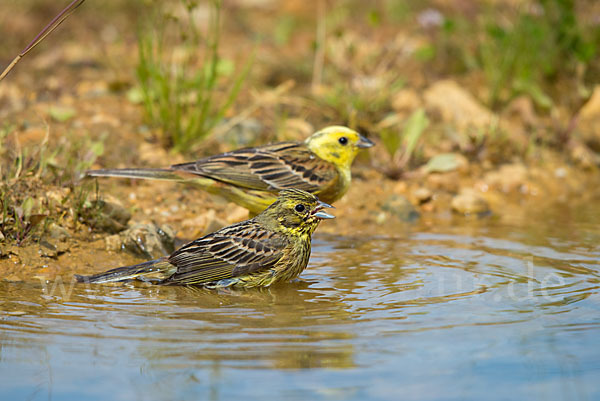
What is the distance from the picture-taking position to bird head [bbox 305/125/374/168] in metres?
7.01

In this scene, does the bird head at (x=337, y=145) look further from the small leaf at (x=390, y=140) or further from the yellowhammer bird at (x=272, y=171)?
the small leaf at (x=390, y=140)

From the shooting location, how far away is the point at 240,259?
5387mm

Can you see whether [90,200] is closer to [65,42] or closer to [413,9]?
[65,42]

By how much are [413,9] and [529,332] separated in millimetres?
10594

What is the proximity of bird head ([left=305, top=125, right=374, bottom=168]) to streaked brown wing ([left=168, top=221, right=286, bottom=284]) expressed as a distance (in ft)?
Result: 5.38

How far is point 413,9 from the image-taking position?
13969mm

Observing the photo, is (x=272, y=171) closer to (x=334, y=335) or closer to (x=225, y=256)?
(x=225, y=256)

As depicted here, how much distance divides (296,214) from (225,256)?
596mm

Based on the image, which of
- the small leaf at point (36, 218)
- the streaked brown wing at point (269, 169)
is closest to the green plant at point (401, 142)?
the streaked brown wing at point (269, 169)

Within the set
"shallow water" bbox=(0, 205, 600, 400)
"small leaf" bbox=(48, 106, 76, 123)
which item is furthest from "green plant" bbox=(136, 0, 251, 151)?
"shallow water" bbox=(0, 205, 600, 400)

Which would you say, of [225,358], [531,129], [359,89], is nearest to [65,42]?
[359,89]

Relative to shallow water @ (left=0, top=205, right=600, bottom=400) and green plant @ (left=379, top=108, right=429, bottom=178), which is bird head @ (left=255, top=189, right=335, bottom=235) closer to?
shallow water @ (left=0, top=205, right=600, bottom=400)

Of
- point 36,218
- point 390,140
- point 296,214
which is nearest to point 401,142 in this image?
point 390,140

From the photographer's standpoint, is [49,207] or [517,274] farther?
[49,207]
